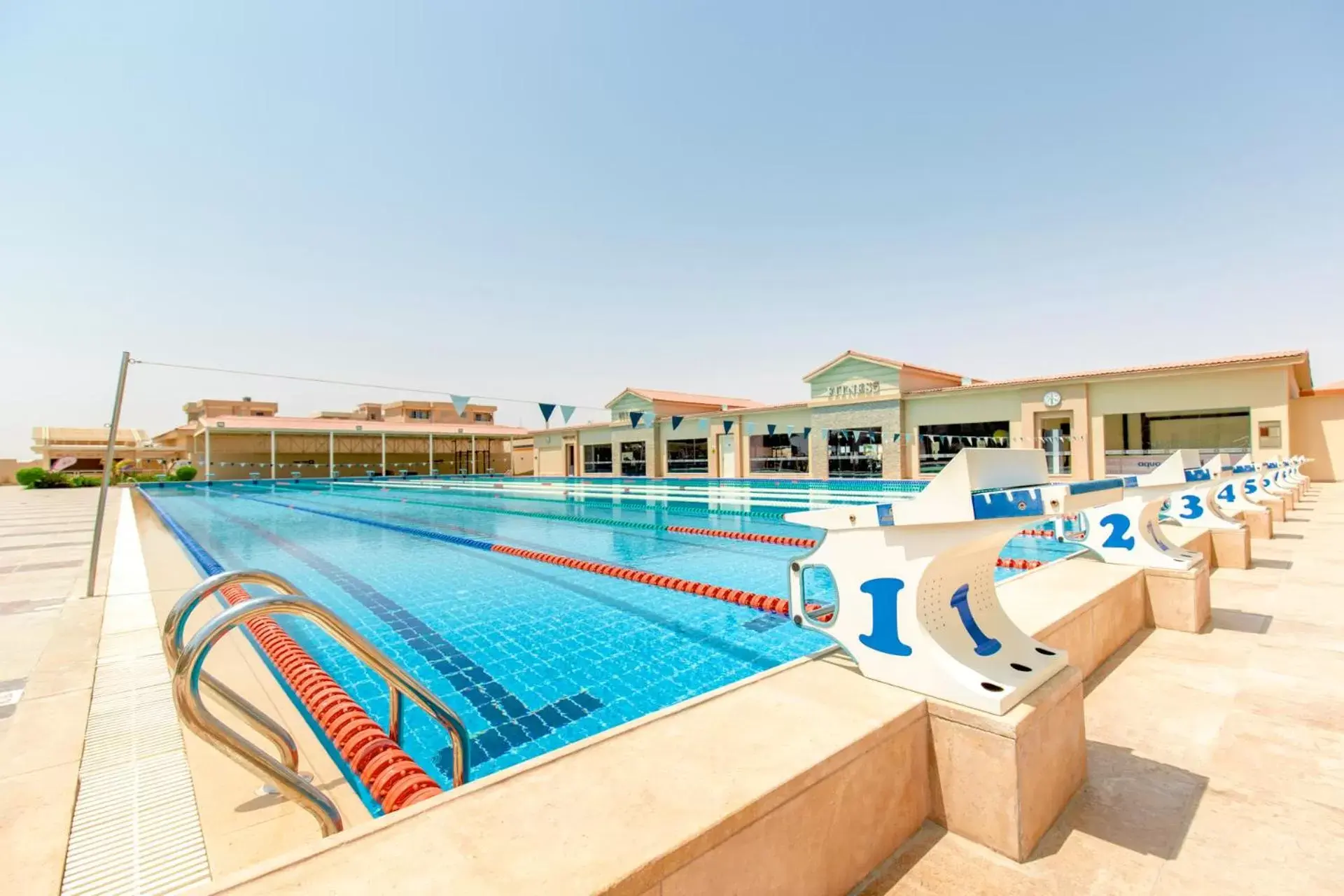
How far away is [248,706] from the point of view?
73.9 inches

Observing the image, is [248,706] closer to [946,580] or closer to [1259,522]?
[946,580]

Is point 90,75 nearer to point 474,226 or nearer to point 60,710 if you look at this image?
point 474,226

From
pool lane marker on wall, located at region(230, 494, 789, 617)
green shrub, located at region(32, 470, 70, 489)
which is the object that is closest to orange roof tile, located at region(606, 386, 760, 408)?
pool lane marker on wall, located at region(230, 494, 789, 617)

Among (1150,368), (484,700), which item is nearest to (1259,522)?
(484,700)

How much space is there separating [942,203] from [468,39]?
10.00m

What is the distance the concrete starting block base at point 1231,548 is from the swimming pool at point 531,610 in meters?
1.70

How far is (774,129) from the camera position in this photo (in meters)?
10.8

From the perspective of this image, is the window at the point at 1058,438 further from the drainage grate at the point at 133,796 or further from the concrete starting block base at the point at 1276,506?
the drainage grate at the point at 133,796

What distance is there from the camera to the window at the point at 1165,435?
51.2 ft

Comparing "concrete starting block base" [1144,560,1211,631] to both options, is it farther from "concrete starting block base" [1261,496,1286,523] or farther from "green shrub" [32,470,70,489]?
"green shrub" [32,470,70,489]

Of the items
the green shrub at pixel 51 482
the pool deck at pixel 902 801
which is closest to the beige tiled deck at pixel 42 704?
the pool deck at pixel 902 801

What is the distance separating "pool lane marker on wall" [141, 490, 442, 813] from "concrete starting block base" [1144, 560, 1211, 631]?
392 centimetres

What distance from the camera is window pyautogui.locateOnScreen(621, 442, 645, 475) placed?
25.4 metres

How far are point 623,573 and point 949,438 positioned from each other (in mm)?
14235
